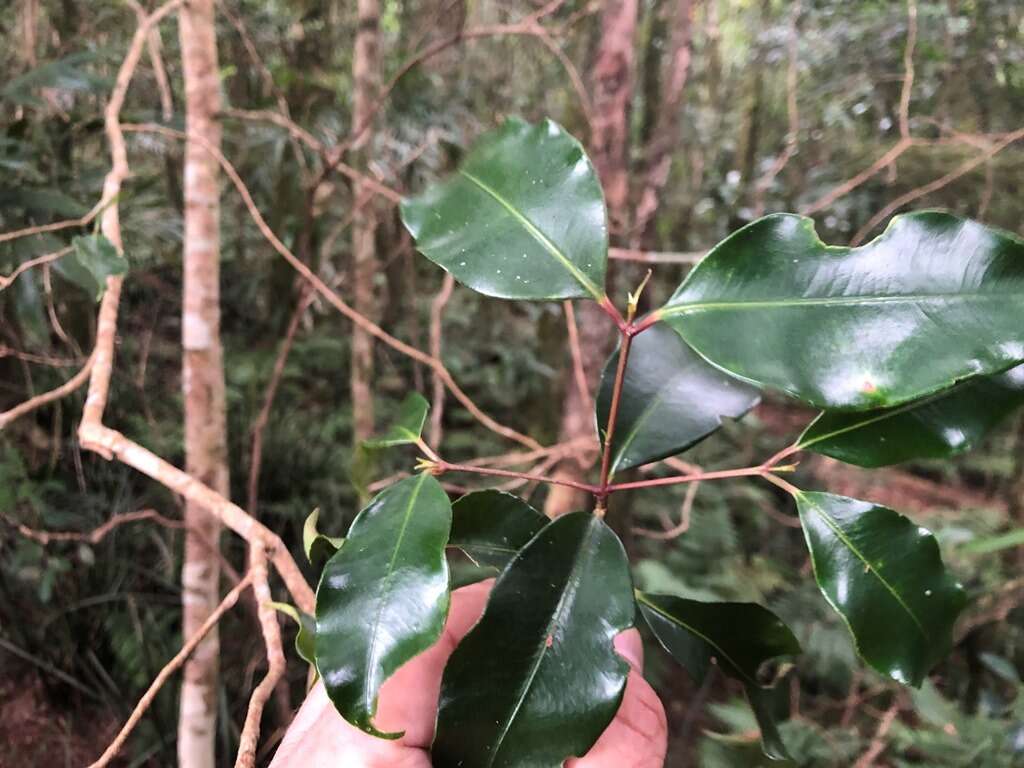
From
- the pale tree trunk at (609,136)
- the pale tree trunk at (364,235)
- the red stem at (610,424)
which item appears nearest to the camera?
the red stem at (610,424)

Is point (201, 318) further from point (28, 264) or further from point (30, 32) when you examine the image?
point (30, 32)

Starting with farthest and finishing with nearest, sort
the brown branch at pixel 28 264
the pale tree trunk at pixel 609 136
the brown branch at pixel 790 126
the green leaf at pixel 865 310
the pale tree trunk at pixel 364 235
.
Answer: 1. the pale tree trunk at pixel 364 235
2. the brown branch at pixel 790 126
3. the pale tree trunk at pixel 609 136
4. the brown branch at pixel 28 264
5. the green leaf at pixel 865 310

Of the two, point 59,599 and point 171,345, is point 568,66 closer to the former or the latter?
point 59,599

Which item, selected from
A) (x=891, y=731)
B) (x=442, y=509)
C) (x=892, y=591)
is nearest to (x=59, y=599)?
(x=442, y=509)

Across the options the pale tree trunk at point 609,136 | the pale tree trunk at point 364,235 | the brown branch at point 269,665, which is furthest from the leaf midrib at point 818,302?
the pale tree trunk at point 364,235

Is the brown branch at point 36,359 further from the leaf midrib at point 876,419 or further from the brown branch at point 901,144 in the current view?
the brown branch at point 901,144

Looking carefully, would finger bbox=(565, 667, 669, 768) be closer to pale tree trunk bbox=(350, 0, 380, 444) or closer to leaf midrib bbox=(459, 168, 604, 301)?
leaf midrib bbox=(459, 168, 604, 301)
